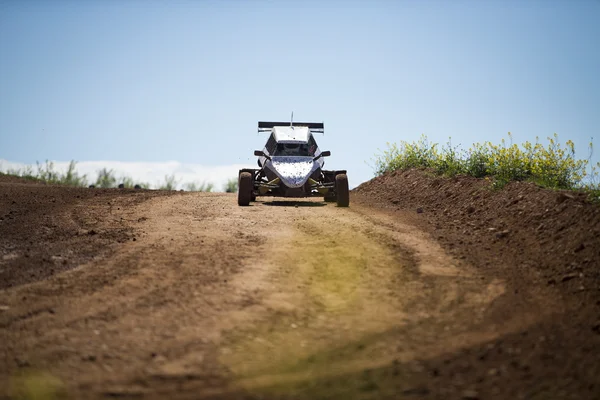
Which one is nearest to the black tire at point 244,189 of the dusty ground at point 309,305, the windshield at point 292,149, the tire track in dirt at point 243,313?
the windshield at point 292,149

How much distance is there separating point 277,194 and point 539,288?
9.92 meters

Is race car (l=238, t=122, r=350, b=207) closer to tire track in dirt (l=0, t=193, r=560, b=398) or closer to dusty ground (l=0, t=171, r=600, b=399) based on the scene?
dusty ground (l=0, t=171, r=600, b=399)

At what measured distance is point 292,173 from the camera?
719 inches

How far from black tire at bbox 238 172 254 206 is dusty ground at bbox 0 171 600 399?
9.21 ft

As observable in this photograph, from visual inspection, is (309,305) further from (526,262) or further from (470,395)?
(526,262)

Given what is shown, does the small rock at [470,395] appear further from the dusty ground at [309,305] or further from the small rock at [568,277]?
the small rock at [568,277]

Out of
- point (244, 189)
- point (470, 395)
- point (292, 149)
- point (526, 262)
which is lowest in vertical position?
point (470, 395)

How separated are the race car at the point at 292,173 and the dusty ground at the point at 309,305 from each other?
9.44 feet

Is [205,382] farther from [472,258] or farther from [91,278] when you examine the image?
[472,258]

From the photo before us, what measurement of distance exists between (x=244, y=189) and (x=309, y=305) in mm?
9578

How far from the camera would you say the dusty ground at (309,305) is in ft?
20.4

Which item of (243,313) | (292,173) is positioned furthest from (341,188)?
(243,313)

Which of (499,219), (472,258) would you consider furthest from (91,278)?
(499,219)

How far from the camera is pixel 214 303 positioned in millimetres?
8242
